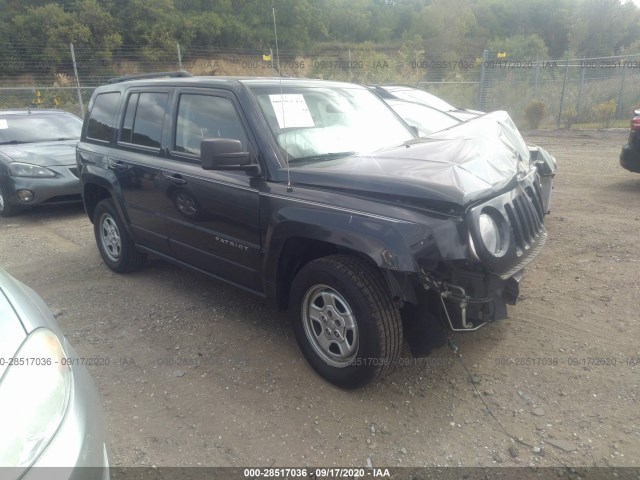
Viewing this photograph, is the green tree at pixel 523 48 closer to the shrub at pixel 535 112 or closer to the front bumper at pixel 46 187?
the shrub at pixel 535 112

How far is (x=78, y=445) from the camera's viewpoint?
1.64 m

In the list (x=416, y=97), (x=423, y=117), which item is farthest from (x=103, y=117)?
(x=416, y=97)

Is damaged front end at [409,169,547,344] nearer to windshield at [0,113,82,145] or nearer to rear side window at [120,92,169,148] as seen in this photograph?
rear side window at [120,92,169,148]

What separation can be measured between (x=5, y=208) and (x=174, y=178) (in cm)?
511

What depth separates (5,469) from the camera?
56.3 inches

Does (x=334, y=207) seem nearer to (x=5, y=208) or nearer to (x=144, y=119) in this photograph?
(x=144, y=119)

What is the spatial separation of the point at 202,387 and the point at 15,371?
153 cm

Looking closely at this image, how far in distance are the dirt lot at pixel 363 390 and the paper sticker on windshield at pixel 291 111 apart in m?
1.55

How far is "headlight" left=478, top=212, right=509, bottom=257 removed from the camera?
2.62 meters

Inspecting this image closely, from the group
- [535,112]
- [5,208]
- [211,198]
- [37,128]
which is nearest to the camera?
[211,198]

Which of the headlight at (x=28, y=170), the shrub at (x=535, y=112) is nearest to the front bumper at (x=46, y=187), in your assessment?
the headlight at (x=28, y=170)

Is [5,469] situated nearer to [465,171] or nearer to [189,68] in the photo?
[465,171]

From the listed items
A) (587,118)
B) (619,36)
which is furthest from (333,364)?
(619,36)

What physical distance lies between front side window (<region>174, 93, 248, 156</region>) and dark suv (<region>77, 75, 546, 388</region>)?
0.04ft
